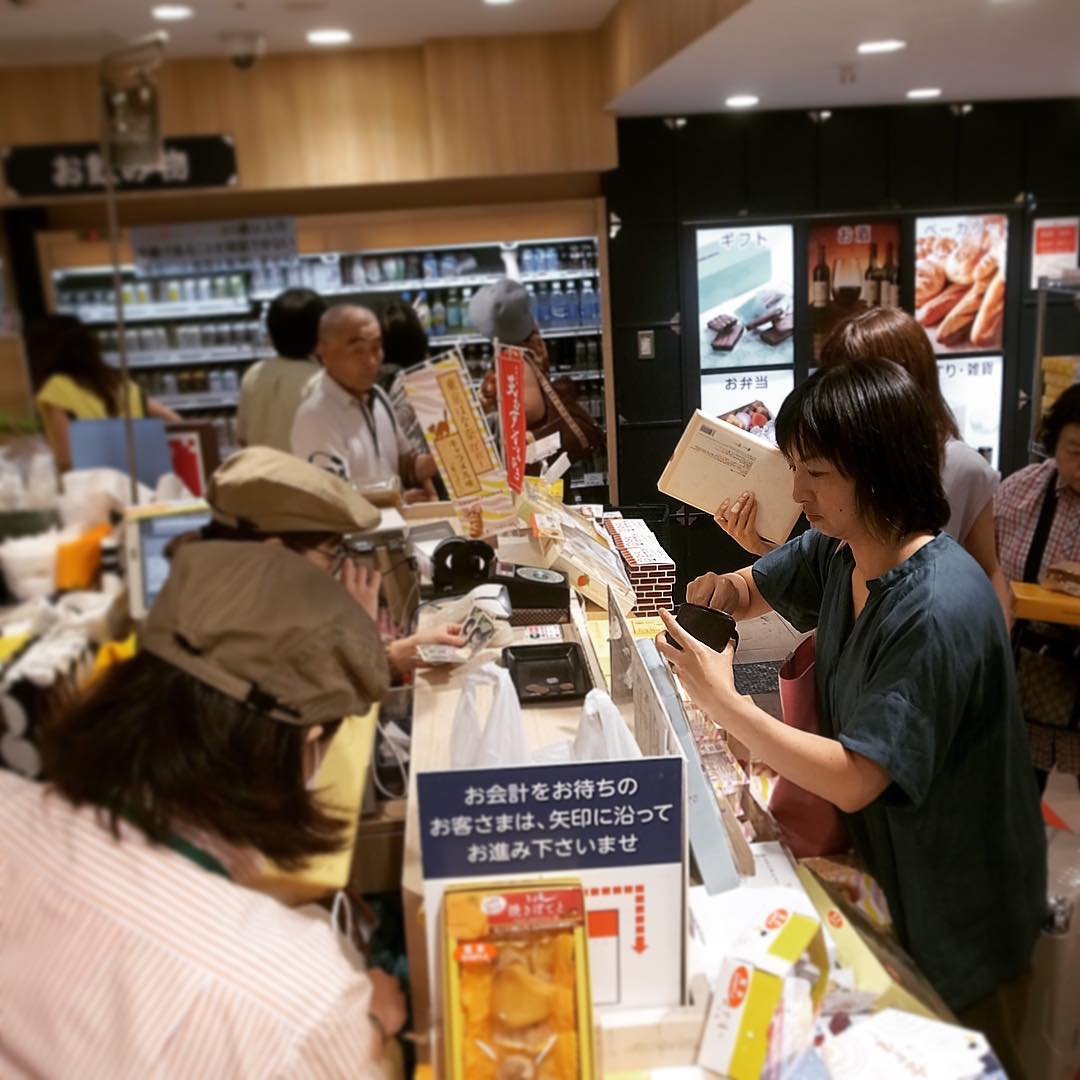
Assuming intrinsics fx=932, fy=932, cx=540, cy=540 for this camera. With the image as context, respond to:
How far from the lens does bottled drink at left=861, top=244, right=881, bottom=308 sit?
4.98 feet

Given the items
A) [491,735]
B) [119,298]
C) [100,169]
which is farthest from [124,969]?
[100,169]

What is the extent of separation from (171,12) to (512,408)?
2.56 ft

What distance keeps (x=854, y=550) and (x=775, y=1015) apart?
1.97ft

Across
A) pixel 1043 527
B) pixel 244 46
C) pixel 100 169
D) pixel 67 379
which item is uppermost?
pixel 244 46

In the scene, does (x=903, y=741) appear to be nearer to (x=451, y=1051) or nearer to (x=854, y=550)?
(x=854, y=550)

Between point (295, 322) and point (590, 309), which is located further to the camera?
point (590, 309)

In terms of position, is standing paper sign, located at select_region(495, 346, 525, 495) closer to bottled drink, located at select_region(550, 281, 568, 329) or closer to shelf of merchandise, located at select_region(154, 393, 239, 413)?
bottled drink, located at select_region(550, 281, 568, 329)

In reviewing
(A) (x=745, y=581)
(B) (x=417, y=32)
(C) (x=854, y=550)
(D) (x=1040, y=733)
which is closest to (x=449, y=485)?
(A) (x=745, y=581)

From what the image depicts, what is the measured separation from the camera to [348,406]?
1.12 meters

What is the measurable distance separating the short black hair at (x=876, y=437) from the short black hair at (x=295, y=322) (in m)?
0.61

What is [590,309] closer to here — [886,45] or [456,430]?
[456,430]

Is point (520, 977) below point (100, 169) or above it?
below

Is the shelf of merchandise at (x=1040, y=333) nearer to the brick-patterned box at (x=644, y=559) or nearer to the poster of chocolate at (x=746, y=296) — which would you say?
the poster of chocolate at (x=746, y=296)

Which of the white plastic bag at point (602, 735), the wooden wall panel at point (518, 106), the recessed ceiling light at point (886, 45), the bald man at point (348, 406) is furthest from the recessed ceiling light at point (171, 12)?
the recessed ceiling light at point (886, 45)
